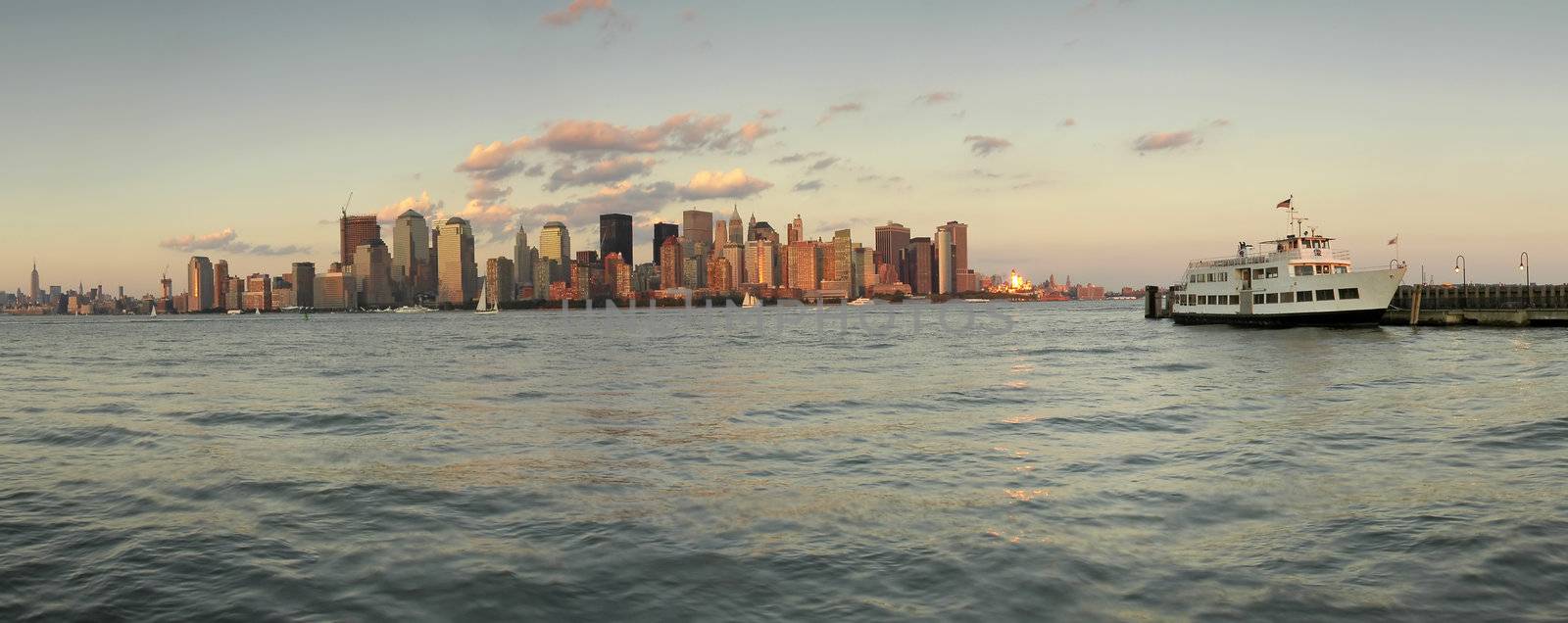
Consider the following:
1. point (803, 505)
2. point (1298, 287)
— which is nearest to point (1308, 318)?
point (1298, 287)

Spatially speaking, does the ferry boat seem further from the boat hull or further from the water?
the water

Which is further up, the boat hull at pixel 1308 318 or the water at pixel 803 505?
the boat hull at pixel 1308 318

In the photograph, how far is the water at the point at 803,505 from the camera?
10969 mm

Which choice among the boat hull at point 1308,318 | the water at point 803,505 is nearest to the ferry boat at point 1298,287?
the boat hull at point 1308,318

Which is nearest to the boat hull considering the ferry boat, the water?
the ferry boat

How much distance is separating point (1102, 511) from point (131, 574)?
14573mm

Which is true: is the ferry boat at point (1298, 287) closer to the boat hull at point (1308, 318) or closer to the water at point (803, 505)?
the boat hull at point (1308, 318)

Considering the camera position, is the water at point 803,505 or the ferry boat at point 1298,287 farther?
the ferry boat at point 1298,287

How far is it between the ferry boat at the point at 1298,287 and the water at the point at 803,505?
4727 centimetres

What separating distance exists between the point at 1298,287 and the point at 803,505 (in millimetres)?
81273

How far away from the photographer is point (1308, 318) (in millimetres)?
82312

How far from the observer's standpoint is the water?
10969mm

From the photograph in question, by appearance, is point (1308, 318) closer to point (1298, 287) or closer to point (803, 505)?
point (1298, 287)

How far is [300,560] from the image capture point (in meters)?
12.8
